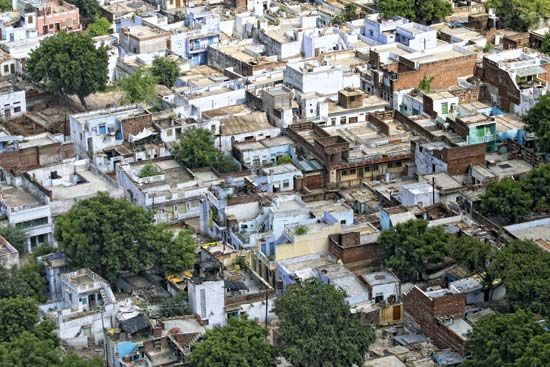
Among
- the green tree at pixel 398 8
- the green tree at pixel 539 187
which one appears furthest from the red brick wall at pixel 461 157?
the green tree at pixel 398 8

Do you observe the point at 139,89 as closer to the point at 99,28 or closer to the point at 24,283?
the point at 99,28

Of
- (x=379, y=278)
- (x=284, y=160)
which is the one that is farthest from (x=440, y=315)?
(x=284, y=160)

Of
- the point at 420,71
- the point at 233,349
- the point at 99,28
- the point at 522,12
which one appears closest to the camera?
the point at 233,349

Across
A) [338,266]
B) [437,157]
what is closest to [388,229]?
[338,266]

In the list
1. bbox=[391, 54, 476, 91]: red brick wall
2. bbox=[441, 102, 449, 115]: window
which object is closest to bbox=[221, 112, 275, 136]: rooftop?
bbox=[391, 54, 476, 91]: red brick wall

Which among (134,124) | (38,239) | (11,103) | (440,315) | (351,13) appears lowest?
(11,103)

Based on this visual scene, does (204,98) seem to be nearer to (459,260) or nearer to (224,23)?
(224,23)
